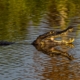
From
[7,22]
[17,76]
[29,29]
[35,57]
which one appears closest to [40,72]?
[17,76]

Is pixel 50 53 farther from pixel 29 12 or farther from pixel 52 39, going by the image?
pixel 29 12

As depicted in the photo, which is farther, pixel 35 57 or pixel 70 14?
pixel 70 14

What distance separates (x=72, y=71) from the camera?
1283 centimetres

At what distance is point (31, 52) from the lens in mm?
15227

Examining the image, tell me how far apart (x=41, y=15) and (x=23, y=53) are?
846 cm

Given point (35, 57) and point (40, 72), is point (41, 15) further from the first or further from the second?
point (40, 72)

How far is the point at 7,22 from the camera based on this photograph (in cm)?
2095

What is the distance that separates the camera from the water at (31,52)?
12.5 metres

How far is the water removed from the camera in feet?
41.1

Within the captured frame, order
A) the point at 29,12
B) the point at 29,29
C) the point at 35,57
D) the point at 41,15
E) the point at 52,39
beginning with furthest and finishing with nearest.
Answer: the point at 29,12 → the point at 41,15 → the point at 29,29 → the point at 52,39 → the point at 35,57

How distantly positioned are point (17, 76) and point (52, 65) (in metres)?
1.59

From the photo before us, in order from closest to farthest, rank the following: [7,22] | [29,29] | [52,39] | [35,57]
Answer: [35,57], [52,39], [29,29], [7,22]

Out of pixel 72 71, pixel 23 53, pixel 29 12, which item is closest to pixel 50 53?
pixel 23 53

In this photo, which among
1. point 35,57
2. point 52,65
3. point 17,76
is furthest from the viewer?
point 35,57
